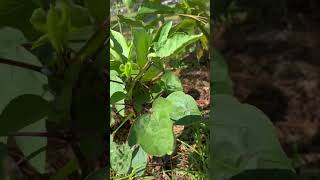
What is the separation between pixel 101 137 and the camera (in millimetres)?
559

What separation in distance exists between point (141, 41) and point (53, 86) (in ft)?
1.46

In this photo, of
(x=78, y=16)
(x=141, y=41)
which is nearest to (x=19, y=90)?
(x=78, y=16)

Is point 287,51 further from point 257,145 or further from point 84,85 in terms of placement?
point 84,85

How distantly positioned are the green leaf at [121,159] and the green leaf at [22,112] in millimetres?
472

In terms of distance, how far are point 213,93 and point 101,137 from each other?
13 centimetres

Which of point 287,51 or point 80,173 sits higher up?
point 287,51

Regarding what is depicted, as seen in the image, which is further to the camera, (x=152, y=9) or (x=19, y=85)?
(x=152, y=9)

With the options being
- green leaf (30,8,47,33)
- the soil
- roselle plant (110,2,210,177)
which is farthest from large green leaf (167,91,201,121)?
green leaf (30,8,47,33)

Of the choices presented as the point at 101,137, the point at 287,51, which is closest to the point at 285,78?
the point at 287,51

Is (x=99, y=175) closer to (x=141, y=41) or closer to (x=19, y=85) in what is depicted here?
(x=19, y=85)

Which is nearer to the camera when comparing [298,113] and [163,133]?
[298,113]

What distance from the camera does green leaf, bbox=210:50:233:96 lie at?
56 centimetres

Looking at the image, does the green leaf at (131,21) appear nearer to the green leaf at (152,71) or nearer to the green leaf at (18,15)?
the green leaf at (152,71)

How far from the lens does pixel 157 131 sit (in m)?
0.85
